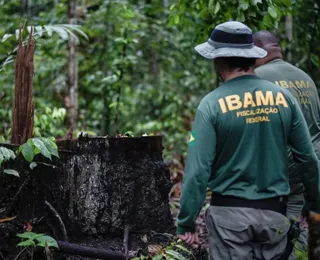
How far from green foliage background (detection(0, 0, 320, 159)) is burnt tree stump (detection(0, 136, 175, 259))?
7.45 ft

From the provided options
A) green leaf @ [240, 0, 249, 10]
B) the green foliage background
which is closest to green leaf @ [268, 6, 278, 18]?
green leaf @ [240, 0, 249, 10]

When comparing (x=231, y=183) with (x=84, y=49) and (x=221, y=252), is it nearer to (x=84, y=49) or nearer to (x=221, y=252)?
(x=221, y=252)

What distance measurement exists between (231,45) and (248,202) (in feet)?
2.97

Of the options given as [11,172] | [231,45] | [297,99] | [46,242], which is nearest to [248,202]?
[231,45]

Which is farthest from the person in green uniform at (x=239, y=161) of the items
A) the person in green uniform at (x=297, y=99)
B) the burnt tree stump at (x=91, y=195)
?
the burnt tree stump at (x=91, y=195)

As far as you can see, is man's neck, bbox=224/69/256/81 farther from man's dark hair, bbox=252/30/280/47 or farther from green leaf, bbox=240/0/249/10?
green leaf, bbox=240/0/249/10

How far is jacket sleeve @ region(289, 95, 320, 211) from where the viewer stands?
354 centimetres

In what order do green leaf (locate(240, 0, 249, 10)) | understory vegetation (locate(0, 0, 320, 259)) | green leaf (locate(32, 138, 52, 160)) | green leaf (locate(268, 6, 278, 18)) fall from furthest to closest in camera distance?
understory vegetation (locate(0, 0, 320, 259)) < green leaf (locate(240, 0, 249, 10)) < green leaf (locate(268, 6, 278, 18)) < green leaf (locate(32, 138, 52, 160))

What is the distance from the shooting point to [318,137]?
475 centimetres

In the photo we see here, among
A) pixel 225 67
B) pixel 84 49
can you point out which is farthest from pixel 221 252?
pixel 84 49

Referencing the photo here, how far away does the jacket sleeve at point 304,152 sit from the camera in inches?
139

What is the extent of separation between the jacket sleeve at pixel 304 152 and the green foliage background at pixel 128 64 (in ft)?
12.3

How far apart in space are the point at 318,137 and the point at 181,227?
188 centimetres

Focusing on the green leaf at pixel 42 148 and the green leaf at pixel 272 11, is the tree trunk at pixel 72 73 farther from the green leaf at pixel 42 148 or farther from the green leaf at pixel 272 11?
the green leaf at pixel 42 148
